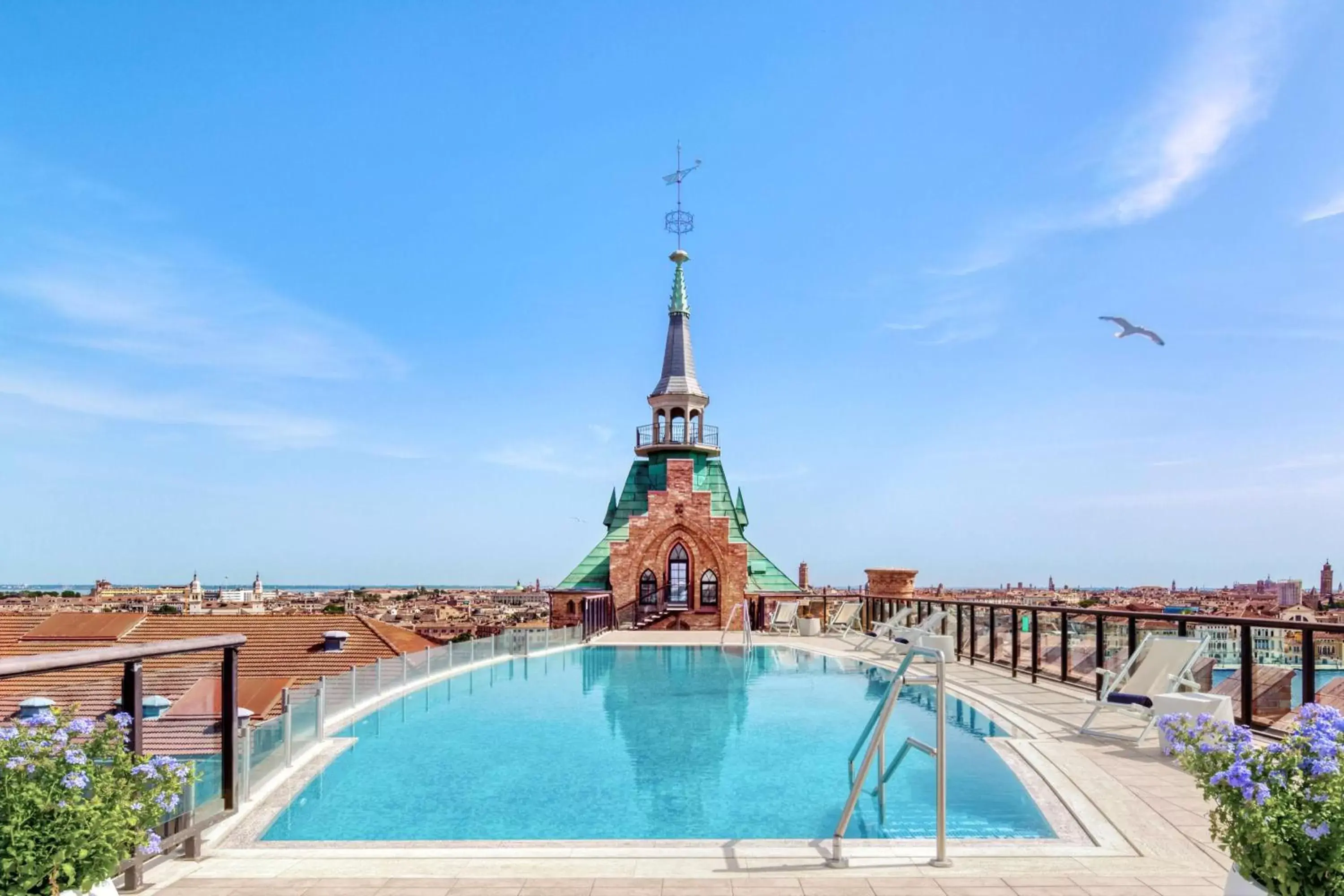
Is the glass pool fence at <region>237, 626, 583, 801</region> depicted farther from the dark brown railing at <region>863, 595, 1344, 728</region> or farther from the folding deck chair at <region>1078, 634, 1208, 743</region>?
the dark brown railing at <region>863, 595, 1344, 728</region>

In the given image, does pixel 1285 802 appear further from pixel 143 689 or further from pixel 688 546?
pixel 688 546

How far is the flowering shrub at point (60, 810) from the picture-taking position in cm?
307

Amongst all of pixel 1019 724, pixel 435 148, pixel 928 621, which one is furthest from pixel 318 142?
pixel 1019 724

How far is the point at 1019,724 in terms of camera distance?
8516 millimetres

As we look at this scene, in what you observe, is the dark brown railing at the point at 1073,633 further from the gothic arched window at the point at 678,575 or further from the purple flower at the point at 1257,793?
the gothic arched window at the point at 678,575

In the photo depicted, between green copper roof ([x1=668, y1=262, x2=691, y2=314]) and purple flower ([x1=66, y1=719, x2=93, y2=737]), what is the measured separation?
81.8 feet

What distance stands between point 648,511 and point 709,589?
2947mm

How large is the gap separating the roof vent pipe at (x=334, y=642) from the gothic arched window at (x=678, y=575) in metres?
9.03

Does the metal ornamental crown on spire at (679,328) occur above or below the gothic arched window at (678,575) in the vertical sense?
above

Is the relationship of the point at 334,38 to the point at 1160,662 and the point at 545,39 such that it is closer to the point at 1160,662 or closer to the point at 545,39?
the point at 545,39

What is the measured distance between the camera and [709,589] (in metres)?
24.6

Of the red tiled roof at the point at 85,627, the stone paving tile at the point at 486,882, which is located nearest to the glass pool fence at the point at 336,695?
the stone paving tile at the point at 486,882

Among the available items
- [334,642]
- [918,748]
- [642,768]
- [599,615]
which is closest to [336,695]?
[642,768]

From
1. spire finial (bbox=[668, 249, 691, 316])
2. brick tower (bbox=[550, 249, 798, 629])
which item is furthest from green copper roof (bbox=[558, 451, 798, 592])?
spire finial (bbox=[668, 249, 691, 316])
